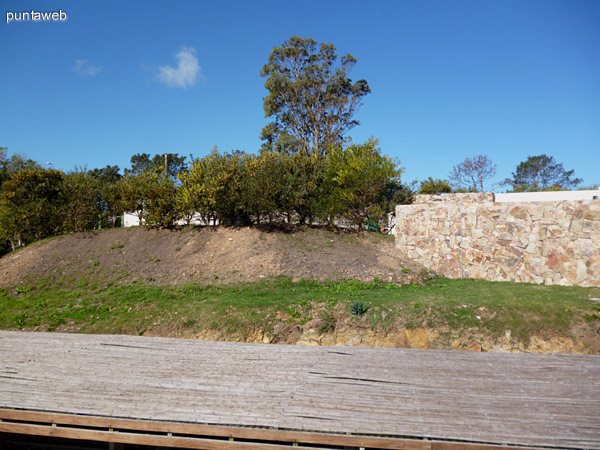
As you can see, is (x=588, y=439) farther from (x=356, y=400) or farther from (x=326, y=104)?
(x=326, y=104)

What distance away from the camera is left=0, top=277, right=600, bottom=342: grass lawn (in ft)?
32.6

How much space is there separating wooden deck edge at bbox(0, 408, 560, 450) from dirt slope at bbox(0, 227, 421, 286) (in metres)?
9.59

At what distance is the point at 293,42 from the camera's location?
30984mm

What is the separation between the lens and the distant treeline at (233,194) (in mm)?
17969

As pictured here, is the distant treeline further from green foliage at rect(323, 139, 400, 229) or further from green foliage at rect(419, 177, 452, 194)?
green foliage at rect(419, 177, 452, 194)

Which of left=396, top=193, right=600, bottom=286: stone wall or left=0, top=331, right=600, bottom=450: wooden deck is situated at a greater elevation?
left=396, top=193, right=600, bottom=286: stone wall

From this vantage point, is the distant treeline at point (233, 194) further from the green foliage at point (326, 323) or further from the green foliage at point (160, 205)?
the green foliage at point (326, 323)

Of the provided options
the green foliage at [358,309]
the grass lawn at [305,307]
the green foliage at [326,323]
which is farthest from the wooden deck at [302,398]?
the green foliage at [358,309]

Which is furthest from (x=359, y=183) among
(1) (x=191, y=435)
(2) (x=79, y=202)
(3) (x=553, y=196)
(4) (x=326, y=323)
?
(1) (x=191, y=435)

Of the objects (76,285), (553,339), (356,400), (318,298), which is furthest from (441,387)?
(76,285)

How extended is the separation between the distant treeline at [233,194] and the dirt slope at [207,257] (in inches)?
43.0

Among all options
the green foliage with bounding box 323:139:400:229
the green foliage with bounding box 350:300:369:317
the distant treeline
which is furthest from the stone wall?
the green foliage with bounding box 350:300:369:317

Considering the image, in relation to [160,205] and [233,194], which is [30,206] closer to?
[160,205]

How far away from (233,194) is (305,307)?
8482 millimetres
